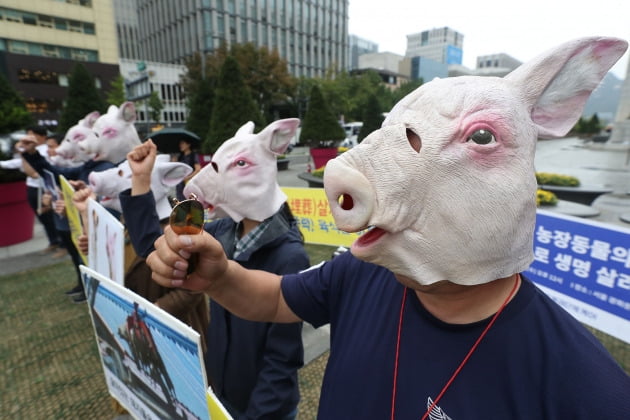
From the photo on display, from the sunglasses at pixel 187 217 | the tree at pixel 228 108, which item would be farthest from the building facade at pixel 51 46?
the sunglasses at pixel 187 217

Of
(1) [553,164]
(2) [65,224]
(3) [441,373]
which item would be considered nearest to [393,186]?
(3) [441,373]

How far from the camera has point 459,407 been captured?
839 millimetres

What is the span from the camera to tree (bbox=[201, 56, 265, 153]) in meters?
10.8

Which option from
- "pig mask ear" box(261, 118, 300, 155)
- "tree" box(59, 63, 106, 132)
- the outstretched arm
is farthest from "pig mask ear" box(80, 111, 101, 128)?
"tree" box(59, 63, 106, 132)

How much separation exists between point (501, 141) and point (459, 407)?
61 cm

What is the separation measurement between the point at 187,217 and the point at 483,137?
701 mm

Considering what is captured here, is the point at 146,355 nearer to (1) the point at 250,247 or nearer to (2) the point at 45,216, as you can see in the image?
(1) the point at 250,247

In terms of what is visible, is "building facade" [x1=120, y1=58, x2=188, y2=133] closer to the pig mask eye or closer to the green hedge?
the green hedge

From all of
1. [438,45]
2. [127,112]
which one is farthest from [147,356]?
[438,45]

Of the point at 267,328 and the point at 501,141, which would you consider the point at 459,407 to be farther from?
the point at 267,328

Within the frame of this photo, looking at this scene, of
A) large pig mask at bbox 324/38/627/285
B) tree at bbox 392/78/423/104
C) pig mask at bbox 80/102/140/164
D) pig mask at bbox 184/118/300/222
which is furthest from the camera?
pig mask at bbox 80/102/140/164

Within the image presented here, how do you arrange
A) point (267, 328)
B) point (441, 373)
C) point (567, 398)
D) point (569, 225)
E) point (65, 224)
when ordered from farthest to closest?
point (65, 224) < point (569, 225) < point (267, 328) < point (441, 373) < point (567, 398)

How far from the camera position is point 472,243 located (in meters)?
0.77

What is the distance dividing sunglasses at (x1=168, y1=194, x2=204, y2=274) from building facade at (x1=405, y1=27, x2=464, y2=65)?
63.1 m
